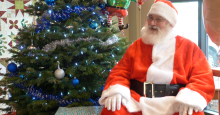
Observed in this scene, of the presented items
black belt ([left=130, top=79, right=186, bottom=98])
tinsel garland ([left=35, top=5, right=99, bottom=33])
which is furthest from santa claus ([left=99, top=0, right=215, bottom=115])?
tinsel garland ([left=35, top=5, right=99, bottom=33])

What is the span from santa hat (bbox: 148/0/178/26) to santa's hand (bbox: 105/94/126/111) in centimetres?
82

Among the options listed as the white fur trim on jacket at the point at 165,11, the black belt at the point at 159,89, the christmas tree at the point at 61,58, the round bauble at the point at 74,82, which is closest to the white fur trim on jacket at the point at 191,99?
the black belt at the point at 159,89

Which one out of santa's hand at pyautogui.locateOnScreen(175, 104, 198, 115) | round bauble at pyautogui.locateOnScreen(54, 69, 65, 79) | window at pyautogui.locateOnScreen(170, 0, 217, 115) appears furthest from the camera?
window at pyautogui.locateOnScreen(170, 0, 217, 115)

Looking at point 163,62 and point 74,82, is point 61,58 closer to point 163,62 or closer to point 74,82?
point 74,82

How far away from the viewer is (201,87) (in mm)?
1361

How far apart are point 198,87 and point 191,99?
6.0 inches

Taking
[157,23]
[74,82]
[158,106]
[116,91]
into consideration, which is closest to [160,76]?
[158,106]

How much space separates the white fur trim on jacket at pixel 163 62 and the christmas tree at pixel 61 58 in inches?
21.6

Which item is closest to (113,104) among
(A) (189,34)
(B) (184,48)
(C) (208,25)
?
(B) (184,48)

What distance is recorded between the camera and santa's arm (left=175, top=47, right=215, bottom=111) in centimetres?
126

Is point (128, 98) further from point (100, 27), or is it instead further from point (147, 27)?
point (100, 27)

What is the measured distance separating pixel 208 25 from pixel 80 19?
1.20 meters

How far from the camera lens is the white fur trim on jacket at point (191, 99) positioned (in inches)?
49.0

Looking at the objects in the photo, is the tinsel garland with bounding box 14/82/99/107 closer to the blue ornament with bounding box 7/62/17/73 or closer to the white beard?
the blue ornament with bounding box 7/62/17/73
